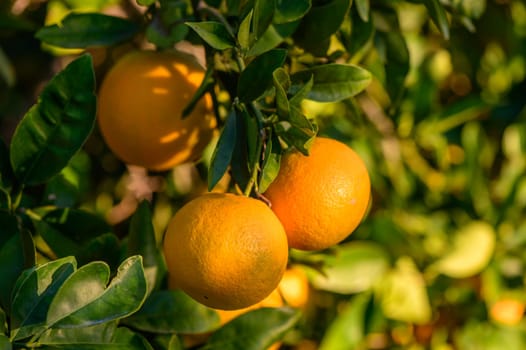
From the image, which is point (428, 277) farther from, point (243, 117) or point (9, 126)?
point (9, 126)

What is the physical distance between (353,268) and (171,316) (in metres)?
0.58

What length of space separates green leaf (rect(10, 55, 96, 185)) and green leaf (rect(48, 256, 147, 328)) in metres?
0.30

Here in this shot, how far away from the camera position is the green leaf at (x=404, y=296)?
5.56 ft

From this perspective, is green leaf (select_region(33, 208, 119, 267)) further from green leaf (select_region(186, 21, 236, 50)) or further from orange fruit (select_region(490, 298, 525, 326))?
orange fruit (select_region(490, 298, 525, 326))

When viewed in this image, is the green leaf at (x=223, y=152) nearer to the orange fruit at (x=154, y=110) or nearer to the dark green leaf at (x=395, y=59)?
the orange fruit at (x=154, y=110)

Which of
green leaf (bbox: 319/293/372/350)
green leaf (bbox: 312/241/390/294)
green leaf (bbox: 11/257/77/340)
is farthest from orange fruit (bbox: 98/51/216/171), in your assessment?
green leaf (bbox: 319/293/372/350)

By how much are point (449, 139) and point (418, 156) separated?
0.11m

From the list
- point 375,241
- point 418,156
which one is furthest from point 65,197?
point 418,156

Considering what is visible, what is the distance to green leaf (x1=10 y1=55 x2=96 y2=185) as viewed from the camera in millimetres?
1043

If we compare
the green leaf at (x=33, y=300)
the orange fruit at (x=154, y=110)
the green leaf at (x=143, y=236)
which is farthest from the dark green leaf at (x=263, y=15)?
the green leaf at (x=33, y=300)

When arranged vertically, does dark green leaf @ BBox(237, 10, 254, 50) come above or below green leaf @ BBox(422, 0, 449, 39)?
above

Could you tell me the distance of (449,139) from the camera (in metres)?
2.05

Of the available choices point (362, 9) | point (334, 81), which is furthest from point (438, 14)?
point (334, 81)

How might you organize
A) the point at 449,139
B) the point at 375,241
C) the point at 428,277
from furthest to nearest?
1. the point at 449,139
2. the point at 428,277
3. the point at 375,241
